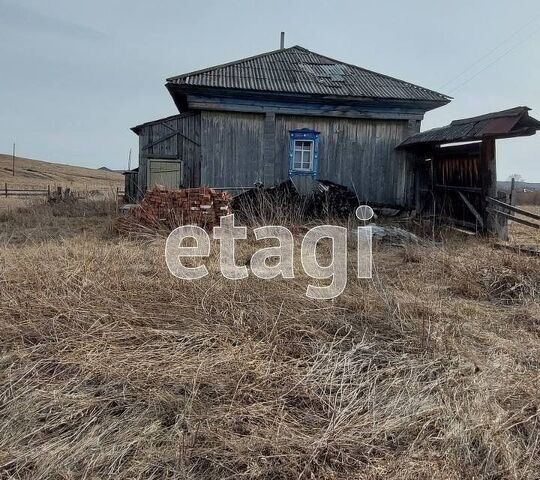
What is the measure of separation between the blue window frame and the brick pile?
3.94 meters

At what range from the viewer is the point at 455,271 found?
15.5 ft

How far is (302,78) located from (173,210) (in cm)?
A: 648

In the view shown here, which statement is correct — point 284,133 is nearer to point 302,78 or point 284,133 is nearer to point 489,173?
point 302,78

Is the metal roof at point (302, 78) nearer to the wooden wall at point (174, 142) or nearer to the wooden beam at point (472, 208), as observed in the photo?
the wooden wall at point (174, 142)

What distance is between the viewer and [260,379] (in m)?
2.54

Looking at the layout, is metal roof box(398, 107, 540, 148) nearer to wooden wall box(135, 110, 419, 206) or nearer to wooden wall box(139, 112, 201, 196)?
wooden wall box(135, 110, 419, 206)

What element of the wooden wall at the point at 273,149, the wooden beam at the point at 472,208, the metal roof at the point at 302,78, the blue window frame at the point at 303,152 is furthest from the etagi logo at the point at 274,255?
the metal roof at the point at 302,78

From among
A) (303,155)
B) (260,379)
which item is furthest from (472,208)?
(260,379)

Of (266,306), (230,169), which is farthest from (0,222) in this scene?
(266,306)

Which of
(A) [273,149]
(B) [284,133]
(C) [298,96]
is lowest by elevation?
(A) [273,149]

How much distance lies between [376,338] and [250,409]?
1260mm

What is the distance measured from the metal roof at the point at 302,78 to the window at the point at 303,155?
138 centimetres

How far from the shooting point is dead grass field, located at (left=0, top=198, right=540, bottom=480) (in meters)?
1.96

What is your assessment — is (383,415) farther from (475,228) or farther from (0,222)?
(0,222)
